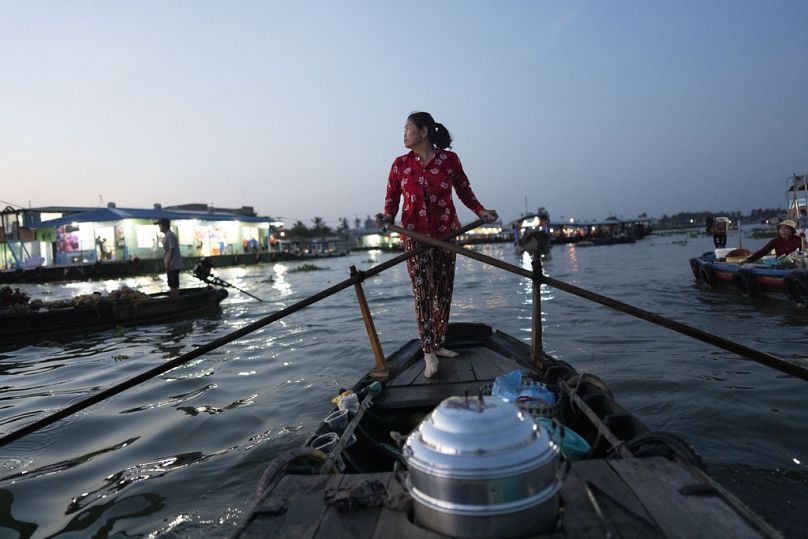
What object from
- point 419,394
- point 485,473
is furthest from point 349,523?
→ point 419,394

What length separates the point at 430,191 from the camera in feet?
12.4

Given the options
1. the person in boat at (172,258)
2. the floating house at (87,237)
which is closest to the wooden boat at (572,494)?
the person in boat at (172,258)

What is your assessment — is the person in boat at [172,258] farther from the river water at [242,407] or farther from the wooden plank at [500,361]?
the wooden plank at [500,361]

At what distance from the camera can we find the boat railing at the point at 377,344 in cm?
239

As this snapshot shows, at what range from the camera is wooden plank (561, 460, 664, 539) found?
4.55 ft

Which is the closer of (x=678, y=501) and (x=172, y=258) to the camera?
(x=678, y=501)

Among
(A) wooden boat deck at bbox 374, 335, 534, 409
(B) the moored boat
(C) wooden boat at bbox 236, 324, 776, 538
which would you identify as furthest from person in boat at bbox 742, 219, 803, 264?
(B) the moored boat

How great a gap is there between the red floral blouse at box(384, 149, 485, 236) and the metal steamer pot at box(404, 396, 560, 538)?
8.19 feet

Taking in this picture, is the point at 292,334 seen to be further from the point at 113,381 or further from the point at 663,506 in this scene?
the point at 663,506

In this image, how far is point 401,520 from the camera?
1.52m

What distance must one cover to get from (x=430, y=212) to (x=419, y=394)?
4.31 ft

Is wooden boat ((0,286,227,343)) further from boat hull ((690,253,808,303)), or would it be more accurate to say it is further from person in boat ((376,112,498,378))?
boat hull ((690,253,808,303))

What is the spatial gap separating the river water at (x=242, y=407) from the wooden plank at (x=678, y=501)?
1653 millimetres

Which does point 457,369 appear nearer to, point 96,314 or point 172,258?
point 96,314
